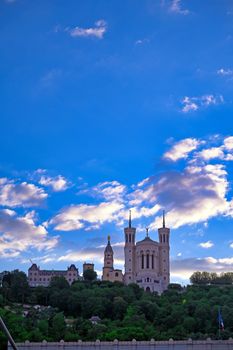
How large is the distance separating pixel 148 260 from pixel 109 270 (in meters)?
11.5

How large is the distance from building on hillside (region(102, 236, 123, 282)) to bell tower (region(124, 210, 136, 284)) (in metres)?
2.54

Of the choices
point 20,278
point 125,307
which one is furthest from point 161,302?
point 20,278

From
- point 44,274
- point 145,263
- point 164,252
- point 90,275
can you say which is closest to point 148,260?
point 145,263

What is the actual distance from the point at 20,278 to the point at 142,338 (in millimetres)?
52049

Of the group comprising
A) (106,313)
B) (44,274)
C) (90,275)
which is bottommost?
(106,313)

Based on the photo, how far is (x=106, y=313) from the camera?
92.8 meters

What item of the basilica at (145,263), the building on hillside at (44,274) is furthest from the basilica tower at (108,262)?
the building on hillside at (44,274)

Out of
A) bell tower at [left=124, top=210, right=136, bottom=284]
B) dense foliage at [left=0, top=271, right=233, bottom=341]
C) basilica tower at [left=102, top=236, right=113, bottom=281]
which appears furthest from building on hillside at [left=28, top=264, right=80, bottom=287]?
dense foliage at [left=0, top=271, right=233, bottom=341]

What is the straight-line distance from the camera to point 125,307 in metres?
92.3

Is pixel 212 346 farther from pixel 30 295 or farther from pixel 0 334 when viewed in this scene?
pixel 30 295

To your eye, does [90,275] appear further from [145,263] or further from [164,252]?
[164,252]

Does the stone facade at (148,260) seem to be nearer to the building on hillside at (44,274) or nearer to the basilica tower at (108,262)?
the basilica tower at (108,262)

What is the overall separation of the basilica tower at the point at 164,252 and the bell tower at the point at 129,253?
7061 mm

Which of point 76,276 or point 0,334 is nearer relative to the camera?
point 0,334
